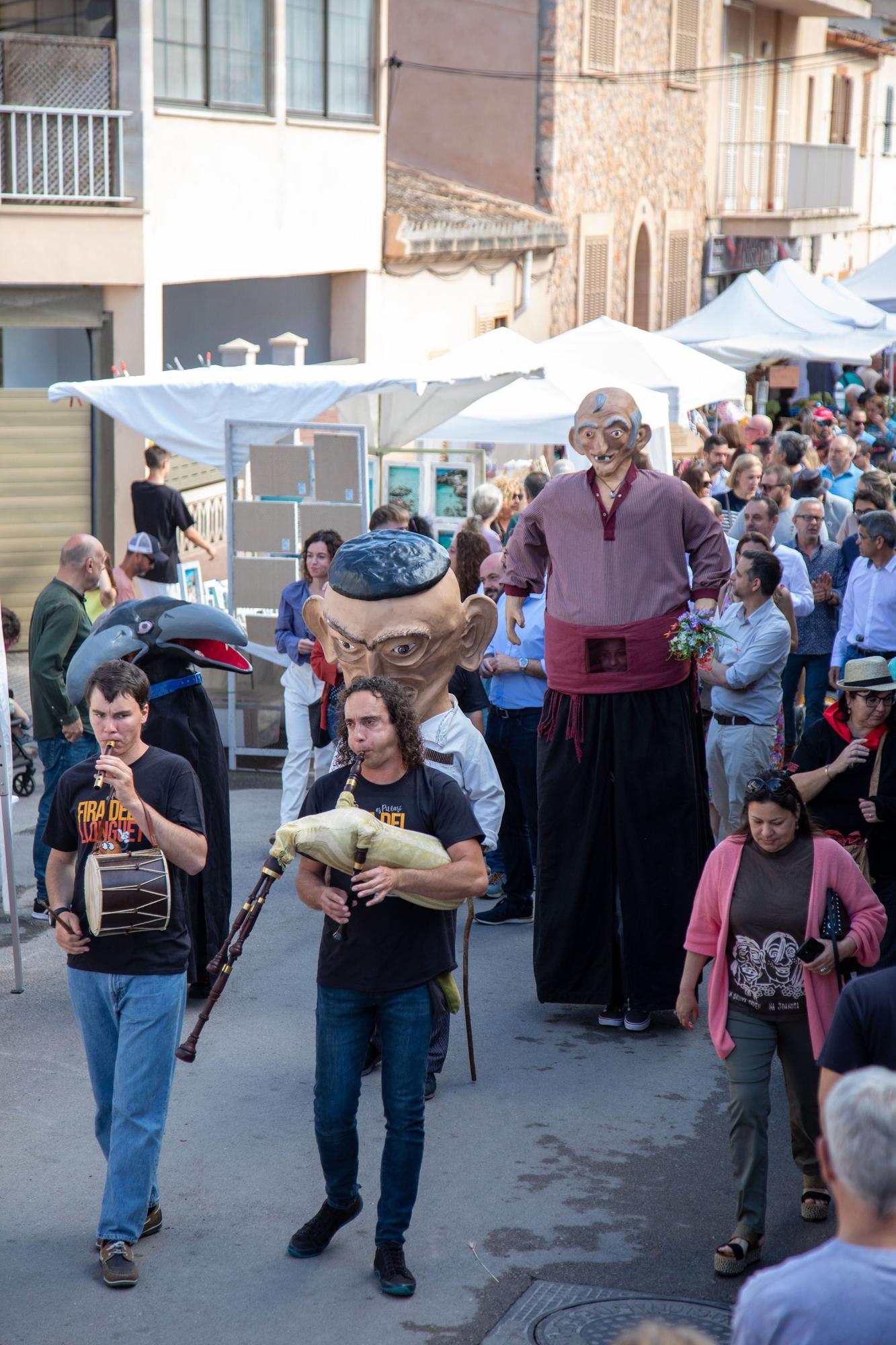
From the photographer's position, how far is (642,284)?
28.2 meters

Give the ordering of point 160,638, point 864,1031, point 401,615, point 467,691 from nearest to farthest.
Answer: point 864,1031 → point 401,615 → point 160,638 → point 467,691

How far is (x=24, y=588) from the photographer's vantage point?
15328mm

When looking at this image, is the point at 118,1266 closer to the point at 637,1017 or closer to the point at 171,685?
the point at 171,685

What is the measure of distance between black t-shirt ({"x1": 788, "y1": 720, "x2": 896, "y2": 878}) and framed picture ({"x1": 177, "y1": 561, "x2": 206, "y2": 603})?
7.39 meters

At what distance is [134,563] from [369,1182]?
20.2ft

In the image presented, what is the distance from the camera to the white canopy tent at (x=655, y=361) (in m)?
14.0

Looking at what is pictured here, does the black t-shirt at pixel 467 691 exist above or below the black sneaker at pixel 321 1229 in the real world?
above

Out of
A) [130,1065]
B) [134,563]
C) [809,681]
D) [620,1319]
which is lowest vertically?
[620,1319]

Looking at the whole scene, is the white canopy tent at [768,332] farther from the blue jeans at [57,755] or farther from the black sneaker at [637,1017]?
the black sneaker at [637,1017]

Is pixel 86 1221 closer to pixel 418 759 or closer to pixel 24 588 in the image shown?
pixel 418 759

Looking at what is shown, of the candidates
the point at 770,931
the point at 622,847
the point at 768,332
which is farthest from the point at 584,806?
the point at 768,332

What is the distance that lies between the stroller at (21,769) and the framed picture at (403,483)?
387 centimetres

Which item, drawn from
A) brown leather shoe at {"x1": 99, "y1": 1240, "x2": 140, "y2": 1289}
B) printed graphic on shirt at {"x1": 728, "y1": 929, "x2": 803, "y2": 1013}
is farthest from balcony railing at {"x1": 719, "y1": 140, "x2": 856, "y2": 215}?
brown leather shoe at {"x1": 99, "y1": 1240, "x2": 140, "y2": 1289}

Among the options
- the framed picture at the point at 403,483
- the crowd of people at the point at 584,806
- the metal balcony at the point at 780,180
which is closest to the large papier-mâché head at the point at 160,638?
the crowd of people at the point at 584,806
